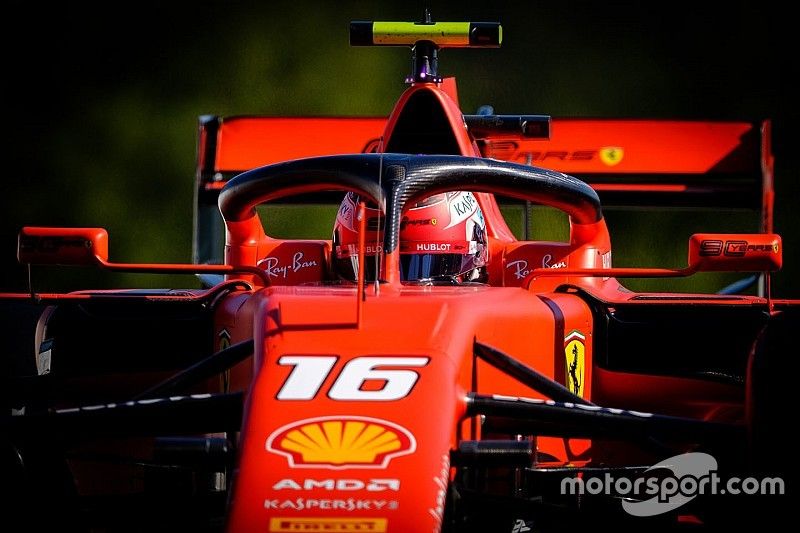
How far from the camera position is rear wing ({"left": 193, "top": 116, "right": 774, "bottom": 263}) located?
19.1 feet

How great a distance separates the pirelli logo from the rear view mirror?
4.30 ft

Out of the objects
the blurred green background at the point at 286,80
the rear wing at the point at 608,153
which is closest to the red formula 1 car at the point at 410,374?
the rear wing at the point at 608,153

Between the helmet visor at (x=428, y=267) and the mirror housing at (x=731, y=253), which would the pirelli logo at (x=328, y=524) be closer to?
the mirror housing at (x=731, y=253)

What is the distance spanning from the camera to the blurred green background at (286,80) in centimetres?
1380

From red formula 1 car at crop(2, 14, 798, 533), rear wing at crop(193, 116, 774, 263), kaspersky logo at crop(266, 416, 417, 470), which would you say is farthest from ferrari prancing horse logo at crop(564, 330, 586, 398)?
rear wing at crop(193, 116, 774, 263)

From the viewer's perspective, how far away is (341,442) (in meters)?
2.33

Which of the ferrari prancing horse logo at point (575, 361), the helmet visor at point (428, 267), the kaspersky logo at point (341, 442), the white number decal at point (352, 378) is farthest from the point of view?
the helmet visor at point (428, 267)

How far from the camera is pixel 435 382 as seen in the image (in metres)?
2.50

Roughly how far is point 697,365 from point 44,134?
11.7m

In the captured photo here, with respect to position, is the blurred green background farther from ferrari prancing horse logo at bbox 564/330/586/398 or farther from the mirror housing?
the mirror housing

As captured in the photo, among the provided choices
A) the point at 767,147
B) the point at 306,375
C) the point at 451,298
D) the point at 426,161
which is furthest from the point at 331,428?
the point at 767,147
